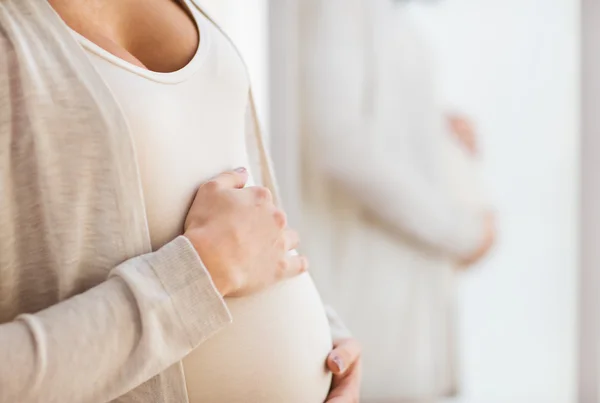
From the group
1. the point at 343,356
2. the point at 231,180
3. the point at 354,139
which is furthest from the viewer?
the point at 354,139

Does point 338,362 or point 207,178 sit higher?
point 207,178

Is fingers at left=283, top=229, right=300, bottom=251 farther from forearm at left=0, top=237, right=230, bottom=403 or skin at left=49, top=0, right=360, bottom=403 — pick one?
forearm at left=0, top=237, right=230, bottom=403

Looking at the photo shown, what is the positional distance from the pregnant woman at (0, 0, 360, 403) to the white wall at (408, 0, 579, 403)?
1363 mm

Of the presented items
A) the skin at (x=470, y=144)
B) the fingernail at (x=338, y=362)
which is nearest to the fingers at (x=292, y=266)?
the fingernail at (x=338, y=362)

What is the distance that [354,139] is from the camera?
6.07ft

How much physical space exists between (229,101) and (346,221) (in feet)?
4.01

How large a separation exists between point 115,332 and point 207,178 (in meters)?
0.20

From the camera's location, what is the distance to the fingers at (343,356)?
0.73 meters

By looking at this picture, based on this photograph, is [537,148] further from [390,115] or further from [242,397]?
[242,397]

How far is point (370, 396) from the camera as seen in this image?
193 cm

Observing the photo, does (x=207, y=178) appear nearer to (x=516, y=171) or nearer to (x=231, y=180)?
(x=231, y=180)

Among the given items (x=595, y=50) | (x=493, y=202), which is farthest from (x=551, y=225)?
(x=595, y=50)

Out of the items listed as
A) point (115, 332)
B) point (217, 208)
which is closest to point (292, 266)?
point (217, 208)

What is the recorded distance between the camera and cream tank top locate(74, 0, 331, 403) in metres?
0.60
